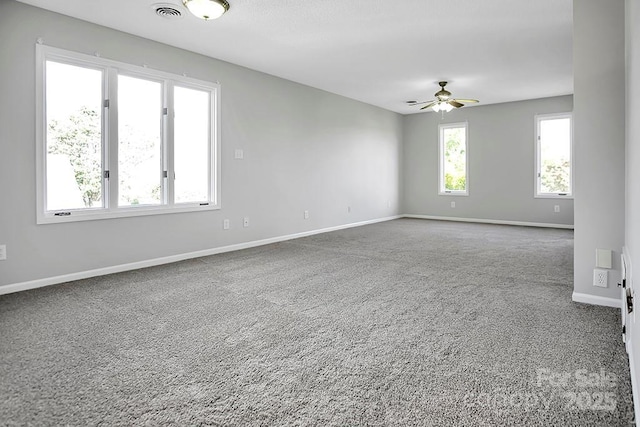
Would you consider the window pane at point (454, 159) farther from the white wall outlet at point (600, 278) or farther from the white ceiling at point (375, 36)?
the white wall outlet at point (600, 278)

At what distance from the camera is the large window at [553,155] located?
7449 mm

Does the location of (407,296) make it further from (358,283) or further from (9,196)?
(9,196)

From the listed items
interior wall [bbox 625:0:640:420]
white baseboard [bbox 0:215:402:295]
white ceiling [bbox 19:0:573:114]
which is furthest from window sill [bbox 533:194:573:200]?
interior wall [bbox 625:0:640:420]

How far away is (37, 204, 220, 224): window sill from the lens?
3.61 meters

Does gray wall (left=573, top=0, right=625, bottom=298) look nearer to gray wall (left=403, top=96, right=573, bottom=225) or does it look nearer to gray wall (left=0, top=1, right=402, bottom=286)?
gray wall (left=0, top=1, right=402, bottom=286)

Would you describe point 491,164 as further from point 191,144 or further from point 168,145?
point 168,145

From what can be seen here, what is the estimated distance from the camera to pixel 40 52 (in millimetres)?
3512

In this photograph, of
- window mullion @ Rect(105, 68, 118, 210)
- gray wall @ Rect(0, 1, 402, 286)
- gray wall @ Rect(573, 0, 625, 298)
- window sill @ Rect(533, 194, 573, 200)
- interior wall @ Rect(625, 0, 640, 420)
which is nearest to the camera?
interior wall @ Rect(625, 0, 640, 420)

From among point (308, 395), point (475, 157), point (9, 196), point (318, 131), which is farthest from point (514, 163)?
point (9, 196)

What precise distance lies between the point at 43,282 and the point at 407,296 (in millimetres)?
3304

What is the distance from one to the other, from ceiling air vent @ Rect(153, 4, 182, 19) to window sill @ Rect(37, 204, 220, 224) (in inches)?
79.0

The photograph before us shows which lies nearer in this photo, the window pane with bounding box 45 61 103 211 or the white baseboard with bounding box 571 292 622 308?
the white baseboard with bounding box 571 292 622 308

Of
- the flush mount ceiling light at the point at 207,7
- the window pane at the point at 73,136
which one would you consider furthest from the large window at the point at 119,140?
the flush mount ceiling light at the point at 207,7

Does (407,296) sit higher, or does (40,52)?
(40,52)
